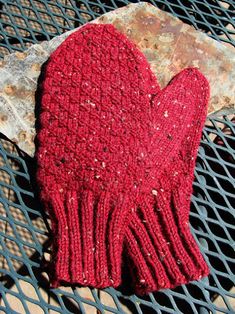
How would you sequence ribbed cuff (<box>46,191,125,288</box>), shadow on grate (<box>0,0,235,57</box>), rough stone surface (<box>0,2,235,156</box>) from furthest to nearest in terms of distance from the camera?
shadow on grate (<box>0,0,235,57</box>) → rough stone surface (<box>0,2,235,156</box>) → ribbed cuff (<box>46,191,125,288</box>)

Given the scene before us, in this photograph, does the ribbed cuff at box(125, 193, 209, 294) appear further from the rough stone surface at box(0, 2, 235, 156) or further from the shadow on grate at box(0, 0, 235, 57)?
the shadow on grate at box(0, 0, 235, 57)

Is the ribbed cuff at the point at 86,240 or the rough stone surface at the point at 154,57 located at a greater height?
the rough stone surface at the point at 154,57

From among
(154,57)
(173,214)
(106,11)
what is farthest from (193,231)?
(106,11)

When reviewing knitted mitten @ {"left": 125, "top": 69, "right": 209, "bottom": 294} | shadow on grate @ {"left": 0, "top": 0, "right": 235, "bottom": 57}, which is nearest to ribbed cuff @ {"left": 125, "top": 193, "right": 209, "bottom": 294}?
knitted mitten @ {"left": 125, "top": 69, "right": 209, "bottom": 294}

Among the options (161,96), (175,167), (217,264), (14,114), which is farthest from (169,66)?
(217,264)

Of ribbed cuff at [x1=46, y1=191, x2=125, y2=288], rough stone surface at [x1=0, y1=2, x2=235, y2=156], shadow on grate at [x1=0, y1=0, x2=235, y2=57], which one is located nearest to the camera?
ribbed cuff at [x1=46, y1=191, x2=125, y2=288]

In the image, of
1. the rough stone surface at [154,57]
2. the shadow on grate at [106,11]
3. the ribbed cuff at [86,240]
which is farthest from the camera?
the shadow on grate at [106,11]

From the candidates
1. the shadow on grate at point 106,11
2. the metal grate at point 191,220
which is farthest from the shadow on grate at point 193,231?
the shadow on grate at point 106,11

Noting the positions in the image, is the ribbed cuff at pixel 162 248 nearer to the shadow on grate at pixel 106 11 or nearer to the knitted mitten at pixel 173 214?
the knitted mitten at pixel 173 214
